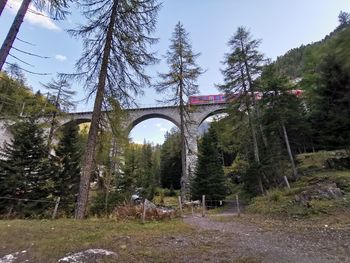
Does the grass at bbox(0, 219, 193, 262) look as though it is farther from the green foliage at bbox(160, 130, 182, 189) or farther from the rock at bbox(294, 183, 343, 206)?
the green foliage at bbox(160, 130, 182, 189)

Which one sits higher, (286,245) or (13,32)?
(13,32)

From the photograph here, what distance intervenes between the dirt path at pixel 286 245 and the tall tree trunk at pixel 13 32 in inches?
199

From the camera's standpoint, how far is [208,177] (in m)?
20.2

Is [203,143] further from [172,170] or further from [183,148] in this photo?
[172,170]

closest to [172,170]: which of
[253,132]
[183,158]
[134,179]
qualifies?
[134,179]

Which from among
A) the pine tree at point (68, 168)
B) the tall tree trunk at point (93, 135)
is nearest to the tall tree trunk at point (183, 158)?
the pine tree at point (68, 168)

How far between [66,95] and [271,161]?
15.4 m

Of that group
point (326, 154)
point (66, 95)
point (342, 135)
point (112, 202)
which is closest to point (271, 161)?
point (342, 135)

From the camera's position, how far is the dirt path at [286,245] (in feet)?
14.3

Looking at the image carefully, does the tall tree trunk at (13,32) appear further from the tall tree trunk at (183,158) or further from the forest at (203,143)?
the tall tree trunk at (183,158)

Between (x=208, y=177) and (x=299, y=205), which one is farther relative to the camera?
(x=208, y=177)

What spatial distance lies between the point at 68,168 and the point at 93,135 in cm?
1056

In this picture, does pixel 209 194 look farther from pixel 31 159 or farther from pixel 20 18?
pixel 20 18

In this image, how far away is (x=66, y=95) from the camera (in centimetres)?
2034
